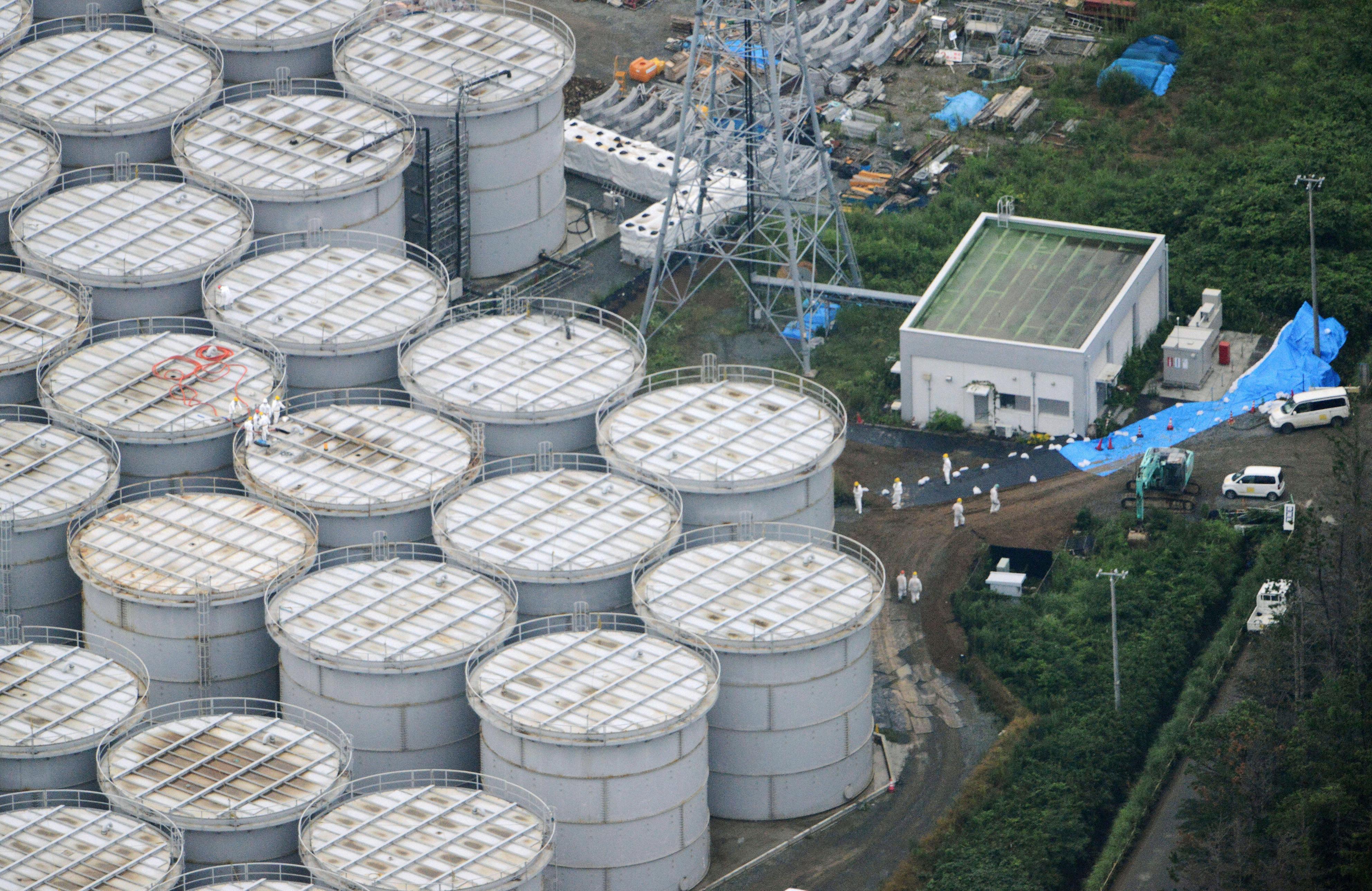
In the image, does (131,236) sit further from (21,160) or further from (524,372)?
(524,372)

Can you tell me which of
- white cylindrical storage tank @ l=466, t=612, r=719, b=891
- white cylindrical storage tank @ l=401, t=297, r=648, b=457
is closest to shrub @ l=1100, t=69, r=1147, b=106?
white cylindrical storage tank @ l=401, t=297, r=648, b=457

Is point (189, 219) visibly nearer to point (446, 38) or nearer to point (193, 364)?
point (193, 364)

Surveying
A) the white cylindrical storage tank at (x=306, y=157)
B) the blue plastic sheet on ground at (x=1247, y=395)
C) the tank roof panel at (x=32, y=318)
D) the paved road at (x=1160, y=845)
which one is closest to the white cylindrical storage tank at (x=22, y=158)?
the tank roof panel at (x=32, y=318)

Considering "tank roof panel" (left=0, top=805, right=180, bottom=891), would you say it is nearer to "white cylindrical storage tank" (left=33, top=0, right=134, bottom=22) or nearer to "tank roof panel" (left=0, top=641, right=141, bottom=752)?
"tank roof panel" (left=0, top=641, right=141, bottom=752)

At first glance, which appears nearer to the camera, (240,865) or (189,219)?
(240,865)

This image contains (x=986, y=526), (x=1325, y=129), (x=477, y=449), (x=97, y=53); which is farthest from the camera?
(x=1325, y=129)

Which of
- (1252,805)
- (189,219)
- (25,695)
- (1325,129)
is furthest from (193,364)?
(1325,129)
